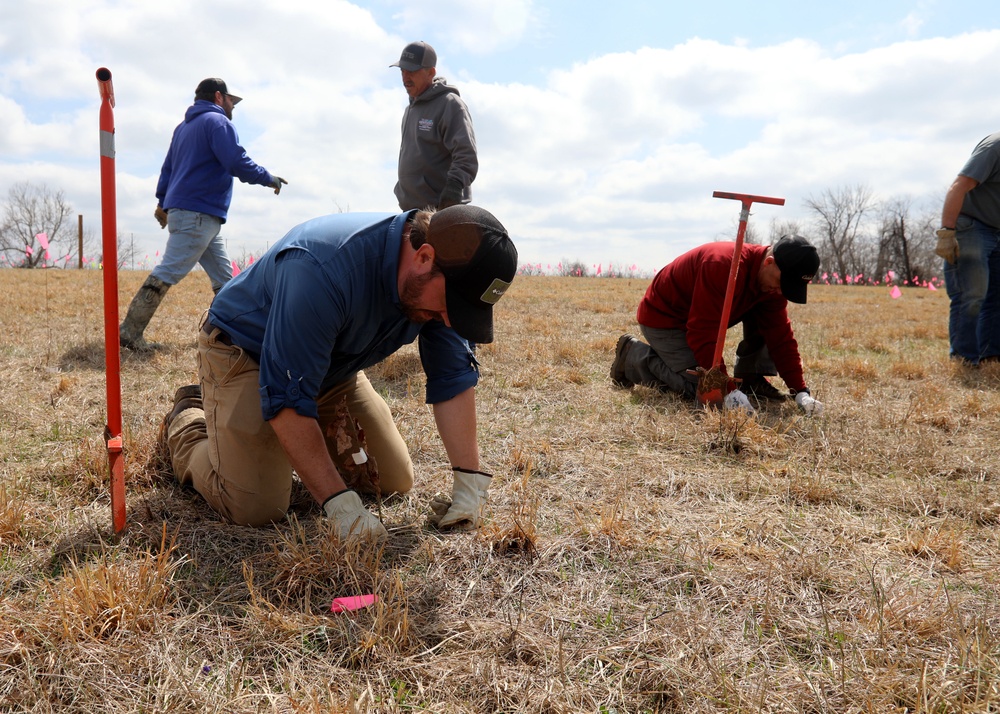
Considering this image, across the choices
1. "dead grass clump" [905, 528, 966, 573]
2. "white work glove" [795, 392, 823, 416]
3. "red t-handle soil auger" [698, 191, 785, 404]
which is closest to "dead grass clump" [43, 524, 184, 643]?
"dead grass clump" [905, 528, 966, 573]

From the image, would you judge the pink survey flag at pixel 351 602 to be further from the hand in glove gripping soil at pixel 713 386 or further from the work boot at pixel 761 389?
the work boot at pixel 761 389

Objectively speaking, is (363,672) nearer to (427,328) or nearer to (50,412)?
(427,328)

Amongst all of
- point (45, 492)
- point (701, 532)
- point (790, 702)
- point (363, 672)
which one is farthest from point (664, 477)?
point (45, 492)

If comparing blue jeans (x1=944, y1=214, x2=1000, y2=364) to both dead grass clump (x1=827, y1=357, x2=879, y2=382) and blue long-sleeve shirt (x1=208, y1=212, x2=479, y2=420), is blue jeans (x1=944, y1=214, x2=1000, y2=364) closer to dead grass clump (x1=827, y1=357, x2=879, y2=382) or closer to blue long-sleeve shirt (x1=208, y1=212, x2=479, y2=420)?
dead grass clump (x1=827, y1=357, x2=879, y2=382)

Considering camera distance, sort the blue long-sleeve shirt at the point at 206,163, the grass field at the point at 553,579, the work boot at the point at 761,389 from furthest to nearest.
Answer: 1. the blue long-sleeve shirt at the point at 206,163
2. the work boot at the point at 761,389
3. the grass field at the point at 553,579

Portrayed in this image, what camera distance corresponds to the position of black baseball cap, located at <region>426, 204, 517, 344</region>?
2035 millimetres

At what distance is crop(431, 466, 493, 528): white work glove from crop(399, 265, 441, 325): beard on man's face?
0.69m

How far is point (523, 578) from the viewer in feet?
6.98

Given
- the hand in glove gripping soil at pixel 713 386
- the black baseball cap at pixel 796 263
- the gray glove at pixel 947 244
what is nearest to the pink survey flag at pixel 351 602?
the hand in glove gripping soil at pixel 713 386

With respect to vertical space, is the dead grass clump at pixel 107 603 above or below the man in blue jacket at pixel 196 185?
below

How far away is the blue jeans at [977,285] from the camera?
5484 mm

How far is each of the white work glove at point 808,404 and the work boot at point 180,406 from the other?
368 centimetres

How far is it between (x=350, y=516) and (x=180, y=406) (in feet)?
4.42

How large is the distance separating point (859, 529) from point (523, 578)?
140cm
